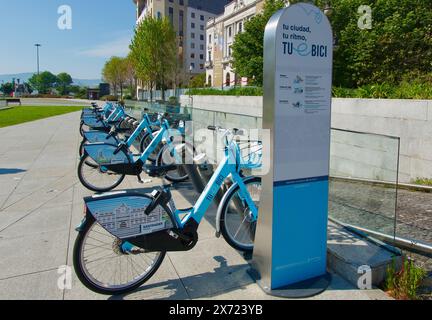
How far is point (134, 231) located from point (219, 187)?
34.8 inches

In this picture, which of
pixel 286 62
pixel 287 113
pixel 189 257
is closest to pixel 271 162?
pixel 287 113

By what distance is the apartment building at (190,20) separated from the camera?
7175cm

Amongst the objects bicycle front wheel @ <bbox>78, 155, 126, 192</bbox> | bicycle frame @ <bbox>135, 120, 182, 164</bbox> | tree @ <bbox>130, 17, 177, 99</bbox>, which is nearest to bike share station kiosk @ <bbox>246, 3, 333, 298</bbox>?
bicycle frame @ <bbox>135, 120, 182, 164</bbox>

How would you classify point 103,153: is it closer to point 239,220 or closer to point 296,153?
point 239,220

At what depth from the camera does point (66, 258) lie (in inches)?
136

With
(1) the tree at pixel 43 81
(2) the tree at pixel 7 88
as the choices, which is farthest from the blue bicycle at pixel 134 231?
(1) the tree at pixel 43 81

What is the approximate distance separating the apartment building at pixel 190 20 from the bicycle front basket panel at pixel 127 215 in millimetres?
69826

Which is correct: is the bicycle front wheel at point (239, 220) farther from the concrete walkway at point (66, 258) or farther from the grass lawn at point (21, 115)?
the grass lawn at point (21, 115)

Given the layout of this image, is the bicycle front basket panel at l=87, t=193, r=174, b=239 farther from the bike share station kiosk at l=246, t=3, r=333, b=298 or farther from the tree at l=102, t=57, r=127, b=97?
the tree at l=102, t=57, r=127, b=97

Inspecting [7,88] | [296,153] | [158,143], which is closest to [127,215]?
[296,153]

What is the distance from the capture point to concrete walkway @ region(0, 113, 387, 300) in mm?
2879

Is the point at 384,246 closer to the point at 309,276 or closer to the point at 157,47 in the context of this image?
the point at 309,276
